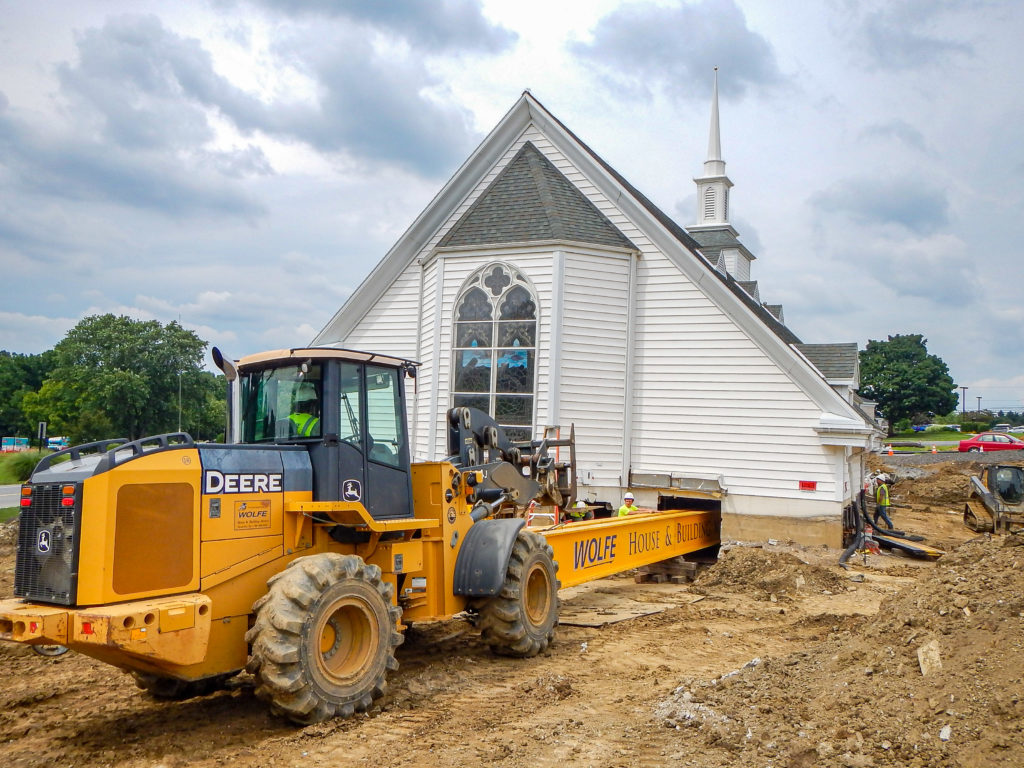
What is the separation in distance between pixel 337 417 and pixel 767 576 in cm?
826

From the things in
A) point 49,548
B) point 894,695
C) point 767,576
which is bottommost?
point 767,576

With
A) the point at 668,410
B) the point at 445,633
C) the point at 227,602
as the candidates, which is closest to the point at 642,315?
the point at 668,410

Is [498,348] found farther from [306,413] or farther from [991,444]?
[991,444]

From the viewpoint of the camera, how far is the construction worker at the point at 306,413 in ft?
23.6

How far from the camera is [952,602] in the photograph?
693 cm

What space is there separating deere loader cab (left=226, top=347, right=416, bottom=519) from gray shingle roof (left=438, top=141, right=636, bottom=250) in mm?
8885

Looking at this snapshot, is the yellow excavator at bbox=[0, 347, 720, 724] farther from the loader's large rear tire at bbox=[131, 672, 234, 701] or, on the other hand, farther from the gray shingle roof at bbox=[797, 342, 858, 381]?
the gray shingle roof at bbox=[797, 342, 858, 381]

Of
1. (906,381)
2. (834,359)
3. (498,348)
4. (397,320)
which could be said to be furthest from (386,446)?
(906,381)

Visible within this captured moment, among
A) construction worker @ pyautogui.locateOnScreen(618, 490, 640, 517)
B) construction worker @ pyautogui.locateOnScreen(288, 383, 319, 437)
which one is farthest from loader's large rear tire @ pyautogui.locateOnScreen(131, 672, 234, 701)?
construction worker @ pyautogui.locateOnScreen(618, 490, 640, 517)

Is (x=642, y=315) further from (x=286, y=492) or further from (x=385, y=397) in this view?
(x=286, y=492)

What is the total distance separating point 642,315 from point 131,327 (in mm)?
44157

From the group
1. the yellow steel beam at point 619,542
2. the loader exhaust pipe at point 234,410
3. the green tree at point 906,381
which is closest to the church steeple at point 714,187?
the yellow steel beam at point 619,542

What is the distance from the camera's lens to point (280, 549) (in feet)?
22.3

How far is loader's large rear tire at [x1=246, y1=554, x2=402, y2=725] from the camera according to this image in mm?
5934
